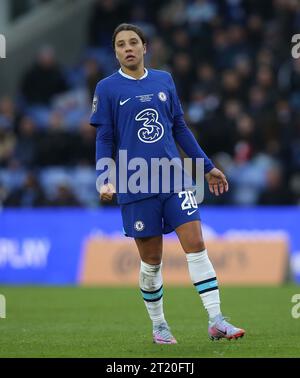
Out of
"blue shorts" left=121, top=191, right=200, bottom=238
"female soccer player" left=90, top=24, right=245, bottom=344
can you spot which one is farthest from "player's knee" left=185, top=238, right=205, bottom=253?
"blue shorts" left=121, top=191, right=200, bottom=238

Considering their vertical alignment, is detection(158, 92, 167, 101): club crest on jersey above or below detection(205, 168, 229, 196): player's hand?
above

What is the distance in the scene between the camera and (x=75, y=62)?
2669cm

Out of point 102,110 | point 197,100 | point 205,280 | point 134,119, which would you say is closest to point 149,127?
point 134,119

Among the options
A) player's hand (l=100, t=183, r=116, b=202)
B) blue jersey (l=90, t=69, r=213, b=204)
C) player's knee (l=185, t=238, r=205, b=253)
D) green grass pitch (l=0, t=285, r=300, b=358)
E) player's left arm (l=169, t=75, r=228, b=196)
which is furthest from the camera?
player's left arm (l=169, t=75, r=228, b=196)

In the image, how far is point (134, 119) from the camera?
9.01 meters

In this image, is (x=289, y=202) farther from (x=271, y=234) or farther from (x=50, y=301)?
(x=50, y=301)

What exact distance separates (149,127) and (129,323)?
9.99 ft

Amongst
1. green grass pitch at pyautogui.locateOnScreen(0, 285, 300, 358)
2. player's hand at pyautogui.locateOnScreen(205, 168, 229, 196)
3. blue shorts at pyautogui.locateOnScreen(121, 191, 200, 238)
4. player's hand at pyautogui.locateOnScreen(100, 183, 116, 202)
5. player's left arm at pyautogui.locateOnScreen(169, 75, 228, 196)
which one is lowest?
green grass pitch at pyautogui.locateOnScreen(0, 285, 300, 358)

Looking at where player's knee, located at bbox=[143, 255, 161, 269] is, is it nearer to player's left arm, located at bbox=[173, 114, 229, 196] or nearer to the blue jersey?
the blue jersey

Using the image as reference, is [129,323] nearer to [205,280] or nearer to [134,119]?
[205,280]

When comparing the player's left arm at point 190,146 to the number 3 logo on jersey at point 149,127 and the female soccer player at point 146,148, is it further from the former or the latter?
the number 3 logo on jersey at point 149,127

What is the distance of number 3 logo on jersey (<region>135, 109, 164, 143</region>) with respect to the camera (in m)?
9.02
